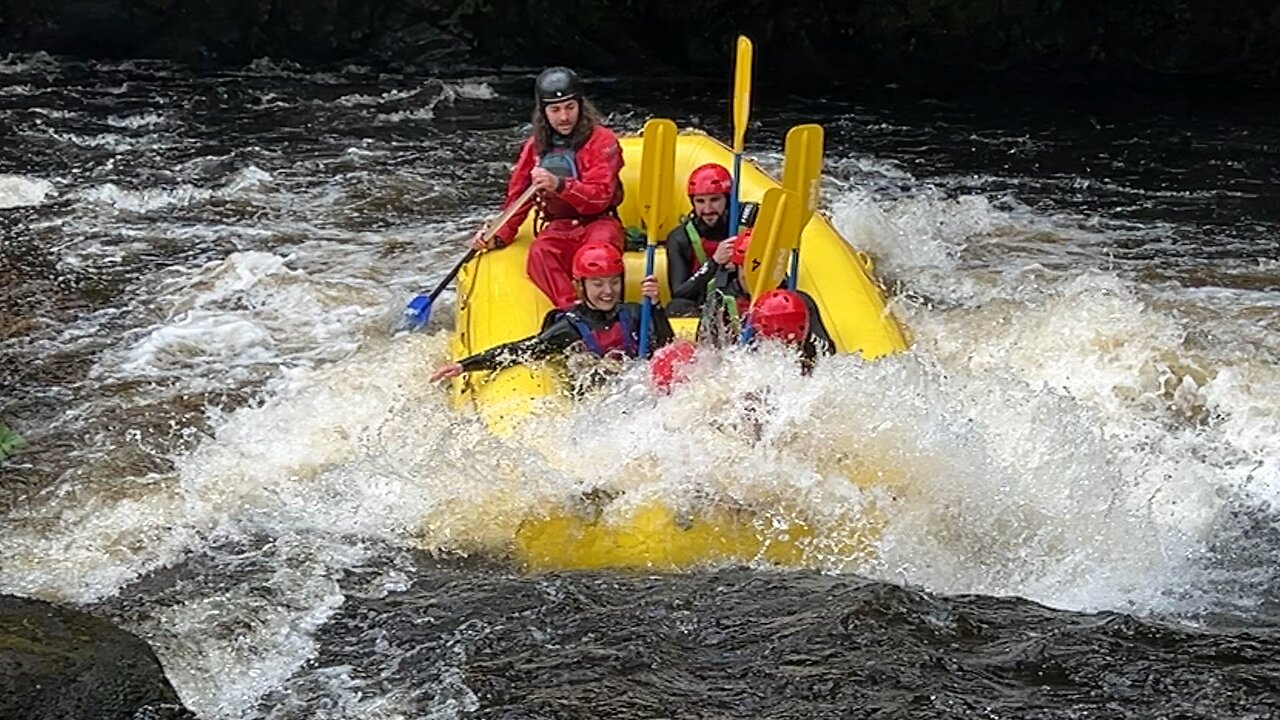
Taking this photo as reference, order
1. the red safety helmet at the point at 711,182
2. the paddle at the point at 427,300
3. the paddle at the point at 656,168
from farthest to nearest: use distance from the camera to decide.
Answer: the paddle at the point at 427,300, the red safety helmet at the point at 711,182, the paddle at the point at 656,168

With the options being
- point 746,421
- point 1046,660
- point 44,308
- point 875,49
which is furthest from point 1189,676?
point 875,49

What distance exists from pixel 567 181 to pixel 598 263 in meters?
0.87

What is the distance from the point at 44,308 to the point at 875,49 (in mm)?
8125

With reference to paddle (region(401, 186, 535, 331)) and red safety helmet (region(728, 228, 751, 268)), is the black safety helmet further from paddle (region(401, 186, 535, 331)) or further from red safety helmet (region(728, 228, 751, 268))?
red safety helmet (region(728, 228, 751, 268))

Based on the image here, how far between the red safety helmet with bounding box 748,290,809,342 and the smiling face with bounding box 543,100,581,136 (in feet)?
5.08

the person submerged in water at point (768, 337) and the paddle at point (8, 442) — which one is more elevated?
the person submerged in water at point (768, 337)

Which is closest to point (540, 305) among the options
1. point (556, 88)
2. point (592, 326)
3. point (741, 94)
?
point (592, 326)

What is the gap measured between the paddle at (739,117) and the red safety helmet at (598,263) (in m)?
0.80

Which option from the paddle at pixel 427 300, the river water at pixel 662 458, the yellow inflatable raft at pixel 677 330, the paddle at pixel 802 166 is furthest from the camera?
the paddle at pixel 427 300

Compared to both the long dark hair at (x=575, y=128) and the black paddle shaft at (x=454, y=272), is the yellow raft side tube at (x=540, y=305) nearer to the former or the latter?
the black paddle shaft at (x=454, y=272)

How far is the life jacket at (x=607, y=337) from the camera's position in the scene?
488 centimetres

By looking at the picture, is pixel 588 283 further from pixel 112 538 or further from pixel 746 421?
pixel 112 538

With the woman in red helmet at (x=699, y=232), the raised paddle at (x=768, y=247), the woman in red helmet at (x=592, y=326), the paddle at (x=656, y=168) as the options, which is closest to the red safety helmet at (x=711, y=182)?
the woman in red helmet at (x=699, y=232)

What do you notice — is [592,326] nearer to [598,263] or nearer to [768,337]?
[598,263]
